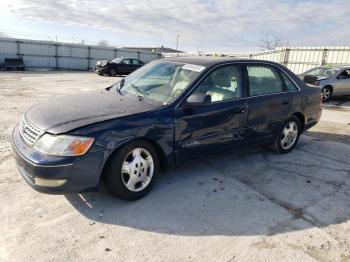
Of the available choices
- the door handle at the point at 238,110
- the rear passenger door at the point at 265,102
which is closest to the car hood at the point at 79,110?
the door handle at the point at 238,110

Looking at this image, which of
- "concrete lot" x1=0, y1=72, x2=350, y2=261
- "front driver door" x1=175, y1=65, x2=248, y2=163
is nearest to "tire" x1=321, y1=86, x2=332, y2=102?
"concrete lot" x1=0, y1=72, x2=350, y2=261

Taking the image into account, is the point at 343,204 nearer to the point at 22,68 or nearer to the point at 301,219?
the point at 301,219

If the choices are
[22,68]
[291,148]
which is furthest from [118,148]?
[22,68]

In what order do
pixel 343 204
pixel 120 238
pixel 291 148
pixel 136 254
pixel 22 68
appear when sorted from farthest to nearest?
pixel 22 68 → pixel 291 148 → pixel 343 204 → pixel 120 238 → pixel 136 254

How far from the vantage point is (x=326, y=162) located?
520 centimetres

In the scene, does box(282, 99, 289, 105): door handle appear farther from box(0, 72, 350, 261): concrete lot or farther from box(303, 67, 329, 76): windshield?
box(303, 67, 329, 76): windshield

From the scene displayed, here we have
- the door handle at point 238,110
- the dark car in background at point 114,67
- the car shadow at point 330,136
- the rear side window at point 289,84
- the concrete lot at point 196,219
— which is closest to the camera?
the concrete lot at point 196,219

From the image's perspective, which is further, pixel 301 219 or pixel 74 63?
pixel 74 63

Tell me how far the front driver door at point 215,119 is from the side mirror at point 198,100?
0.21 ft

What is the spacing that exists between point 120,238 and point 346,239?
215 centimetres

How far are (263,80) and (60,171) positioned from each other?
3.29 m

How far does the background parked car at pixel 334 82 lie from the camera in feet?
40.6

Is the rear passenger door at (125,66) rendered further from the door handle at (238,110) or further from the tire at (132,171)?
the tire at (132,171)

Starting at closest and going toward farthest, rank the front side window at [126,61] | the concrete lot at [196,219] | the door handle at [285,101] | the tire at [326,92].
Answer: the concrete lot at [196,219], the door handle at [285,101], the tire at [326,92], the front side window at [126,61]
